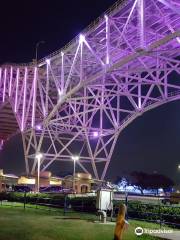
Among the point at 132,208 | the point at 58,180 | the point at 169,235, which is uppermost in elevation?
the point at 58,180

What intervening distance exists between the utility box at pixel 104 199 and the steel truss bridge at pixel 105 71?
11753mm

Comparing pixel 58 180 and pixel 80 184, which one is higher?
pixel 58 180

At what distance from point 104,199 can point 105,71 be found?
51.7 ft

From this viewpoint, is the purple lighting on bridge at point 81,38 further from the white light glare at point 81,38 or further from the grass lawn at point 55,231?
the grass lawn at point 55,231

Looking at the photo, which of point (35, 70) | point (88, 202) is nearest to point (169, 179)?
point (35, 70)

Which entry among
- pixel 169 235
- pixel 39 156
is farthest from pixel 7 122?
pixel 169 235

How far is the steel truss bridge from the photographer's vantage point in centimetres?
3344

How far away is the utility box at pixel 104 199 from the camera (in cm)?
2112

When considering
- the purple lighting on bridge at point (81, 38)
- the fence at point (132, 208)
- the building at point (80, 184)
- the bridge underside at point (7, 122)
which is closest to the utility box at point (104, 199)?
A: the fence at point (132, 208)

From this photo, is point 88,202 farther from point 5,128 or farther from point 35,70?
point 5,128

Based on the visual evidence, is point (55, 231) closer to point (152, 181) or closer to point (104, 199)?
point (104, 199)

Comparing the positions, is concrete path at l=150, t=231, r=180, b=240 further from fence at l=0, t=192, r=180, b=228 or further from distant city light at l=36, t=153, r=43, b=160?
distant city light at l=36, t=153, r=43, b=160

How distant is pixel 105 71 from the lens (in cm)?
3478

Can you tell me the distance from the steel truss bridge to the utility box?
11753mm
